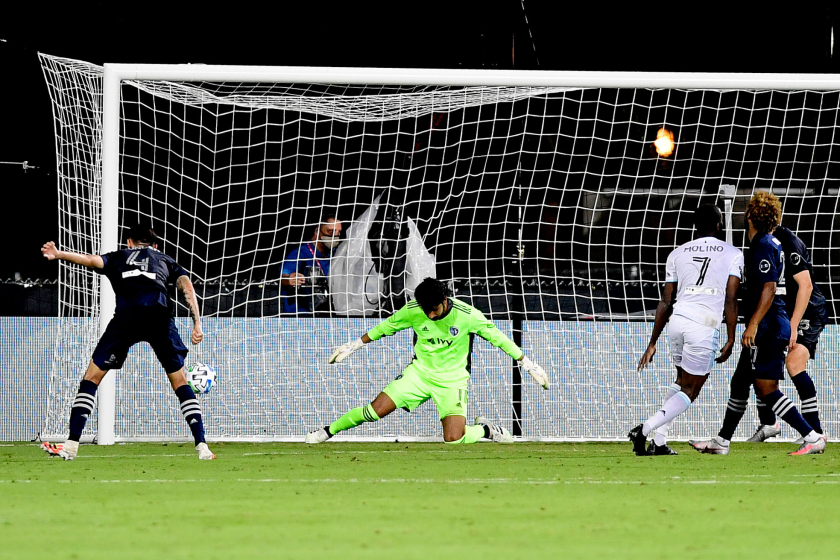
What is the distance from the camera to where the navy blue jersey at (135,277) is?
25.8 feet

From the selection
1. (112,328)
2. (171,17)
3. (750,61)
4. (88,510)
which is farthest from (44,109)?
(88,510)

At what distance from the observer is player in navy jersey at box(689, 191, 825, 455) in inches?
302

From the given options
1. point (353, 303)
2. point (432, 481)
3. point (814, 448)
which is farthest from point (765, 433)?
point (432, 481)

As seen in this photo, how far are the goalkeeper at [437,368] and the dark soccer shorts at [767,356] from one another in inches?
70.9

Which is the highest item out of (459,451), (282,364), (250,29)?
(250,29)

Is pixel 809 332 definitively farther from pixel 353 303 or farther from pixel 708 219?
pixel 353 303

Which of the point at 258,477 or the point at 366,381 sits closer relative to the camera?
the point at 258,477

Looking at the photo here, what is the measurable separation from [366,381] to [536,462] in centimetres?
317

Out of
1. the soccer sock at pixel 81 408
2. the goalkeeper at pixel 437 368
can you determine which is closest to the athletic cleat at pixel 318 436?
the goalkeeper at pixel 437 368

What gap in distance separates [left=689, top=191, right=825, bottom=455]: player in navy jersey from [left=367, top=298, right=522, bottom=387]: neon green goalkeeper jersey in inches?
68.4

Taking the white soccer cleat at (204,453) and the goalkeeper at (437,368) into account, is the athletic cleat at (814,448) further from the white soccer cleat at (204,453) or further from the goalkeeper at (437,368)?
the white soccer cleat at (204,453)

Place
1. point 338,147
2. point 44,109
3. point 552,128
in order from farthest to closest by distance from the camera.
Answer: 1. point 338,147
2. point 552,128
3. point 44,109

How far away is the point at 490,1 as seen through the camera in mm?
13961

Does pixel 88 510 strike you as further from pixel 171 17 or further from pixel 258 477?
pixel 171 17
